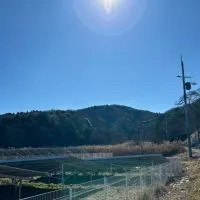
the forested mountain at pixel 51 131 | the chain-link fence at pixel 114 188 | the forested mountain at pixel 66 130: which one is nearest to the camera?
the chain-link fence at pixel 114 188

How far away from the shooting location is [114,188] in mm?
16469

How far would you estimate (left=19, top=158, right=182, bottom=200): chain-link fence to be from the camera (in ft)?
47.3

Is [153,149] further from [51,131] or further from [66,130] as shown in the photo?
[66,130]

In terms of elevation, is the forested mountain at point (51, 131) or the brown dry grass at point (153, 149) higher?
the forested mountain at point (51, 131)

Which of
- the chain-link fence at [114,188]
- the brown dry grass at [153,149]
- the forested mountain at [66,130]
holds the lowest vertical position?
the chain-link fence at [114,188]

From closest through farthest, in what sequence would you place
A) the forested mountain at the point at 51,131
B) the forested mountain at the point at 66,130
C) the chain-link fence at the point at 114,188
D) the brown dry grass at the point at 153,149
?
the chain-link fence at the point at 114,188 < the brown dry grass at the point at 153,149 < the forested mountain at the point at 66,130 < the forested mountain at the point at 51,131

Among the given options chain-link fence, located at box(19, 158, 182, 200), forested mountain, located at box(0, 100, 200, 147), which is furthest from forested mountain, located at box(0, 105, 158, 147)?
chain-link fence, located at box(19, 158, 182, 200)

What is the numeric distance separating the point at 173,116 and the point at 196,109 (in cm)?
3269

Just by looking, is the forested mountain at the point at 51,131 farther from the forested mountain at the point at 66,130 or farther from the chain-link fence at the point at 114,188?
the chain-link fence at the point at 114,188

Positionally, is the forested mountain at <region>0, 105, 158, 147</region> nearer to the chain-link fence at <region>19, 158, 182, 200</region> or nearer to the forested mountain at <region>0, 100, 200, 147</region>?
the forested mountain at <region>0, 100, 200, 147</region>

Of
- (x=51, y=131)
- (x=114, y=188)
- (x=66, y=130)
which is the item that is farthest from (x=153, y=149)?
(x=66, y=130)

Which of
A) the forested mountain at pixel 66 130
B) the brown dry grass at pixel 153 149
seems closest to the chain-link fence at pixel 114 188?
the brown dry grass at pixel 153 149

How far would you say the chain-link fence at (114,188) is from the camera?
14.4 m

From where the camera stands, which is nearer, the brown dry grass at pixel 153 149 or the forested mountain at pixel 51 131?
the brown dry grass at pixel 153 149
